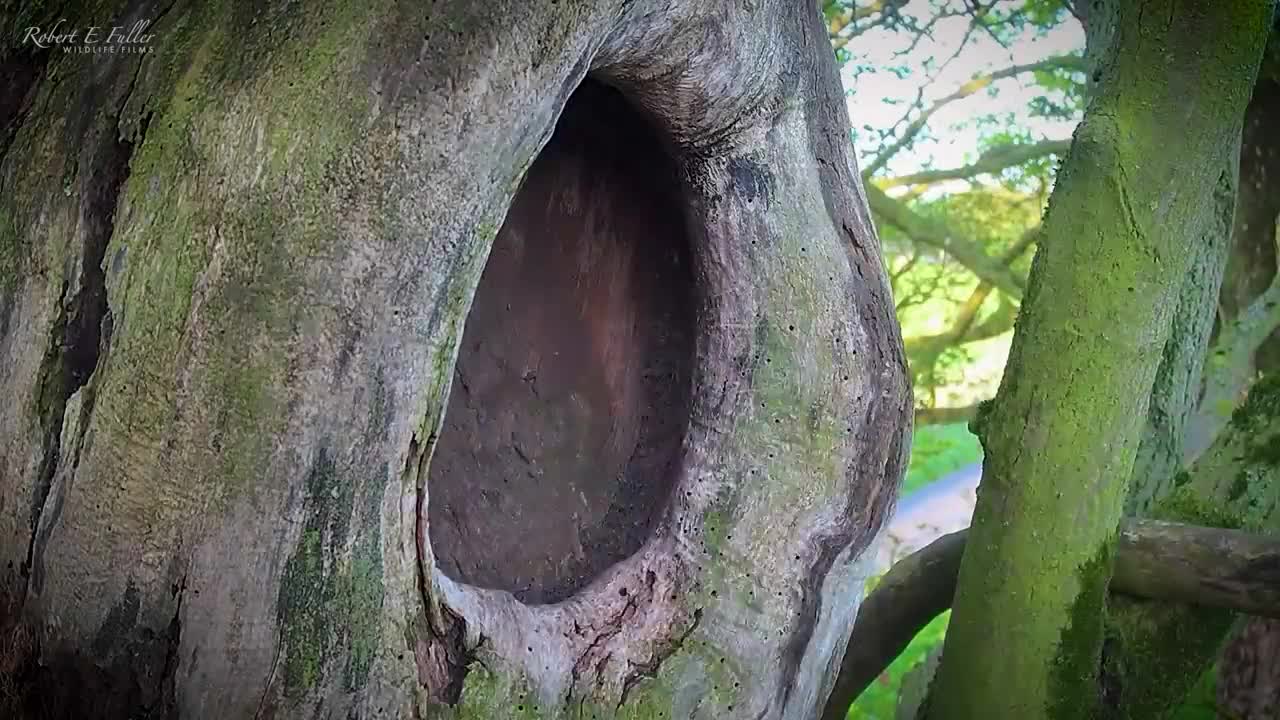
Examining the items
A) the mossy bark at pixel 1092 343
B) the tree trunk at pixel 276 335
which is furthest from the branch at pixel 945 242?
the tree trunk at pixel 276 335

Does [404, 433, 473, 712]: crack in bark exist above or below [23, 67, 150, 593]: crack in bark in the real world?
below

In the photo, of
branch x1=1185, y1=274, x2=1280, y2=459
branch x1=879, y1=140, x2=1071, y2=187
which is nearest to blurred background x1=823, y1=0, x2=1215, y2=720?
branch x1=879, y1=140, x2=1071, y2=187

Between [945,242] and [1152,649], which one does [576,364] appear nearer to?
[1152,649]

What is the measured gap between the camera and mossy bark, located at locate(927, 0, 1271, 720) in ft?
2.81

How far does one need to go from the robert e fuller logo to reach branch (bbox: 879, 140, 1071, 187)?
1509 mm

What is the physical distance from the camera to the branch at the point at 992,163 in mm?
1756

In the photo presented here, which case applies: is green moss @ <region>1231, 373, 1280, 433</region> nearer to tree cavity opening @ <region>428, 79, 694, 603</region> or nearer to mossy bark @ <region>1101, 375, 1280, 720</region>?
mossy bark @ <region>1101, 375, 1280, 720</region>

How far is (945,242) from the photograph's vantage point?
1.86m

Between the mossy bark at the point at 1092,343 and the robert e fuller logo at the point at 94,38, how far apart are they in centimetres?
71

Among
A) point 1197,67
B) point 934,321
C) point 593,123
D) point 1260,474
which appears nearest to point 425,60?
point 593,123

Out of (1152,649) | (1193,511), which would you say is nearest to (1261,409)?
(1193,511)

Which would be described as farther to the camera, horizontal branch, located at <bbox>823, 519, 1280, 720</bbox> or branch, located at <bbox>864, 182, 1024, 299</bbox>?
branch, located at <bbox>864, 182, 1024, 299</bbox>

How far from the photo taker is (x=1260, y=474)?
0.99 meters

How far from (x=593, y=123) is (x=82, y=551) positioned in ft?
1.45
